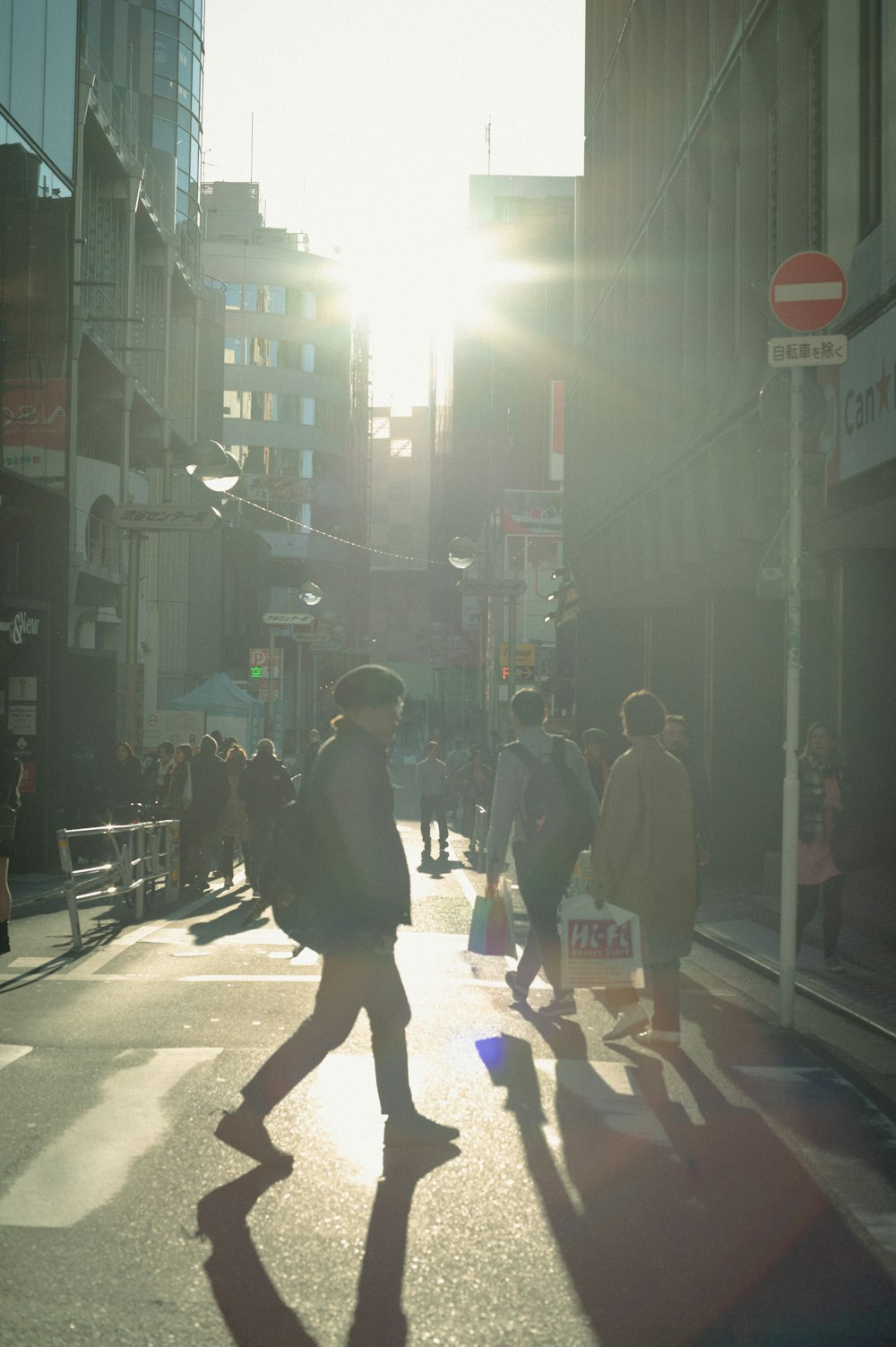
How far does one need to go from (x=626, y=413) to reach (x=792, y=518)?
19727 mm

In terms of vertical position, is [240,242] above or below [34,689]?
above

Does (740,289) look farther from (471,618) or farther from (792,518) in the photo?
(471,618)

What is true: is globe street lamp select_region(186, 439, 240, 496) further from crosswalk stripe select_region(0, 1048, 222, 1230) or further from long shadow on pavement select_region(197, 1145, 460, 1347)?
long shadow on pavement select_region(197, 1145, 460, 1347)

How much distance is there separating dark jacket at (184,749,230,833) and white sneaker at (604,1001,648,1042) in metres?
11.0

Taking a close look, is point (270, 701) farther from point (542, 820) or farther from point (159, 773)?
point (542, 820)

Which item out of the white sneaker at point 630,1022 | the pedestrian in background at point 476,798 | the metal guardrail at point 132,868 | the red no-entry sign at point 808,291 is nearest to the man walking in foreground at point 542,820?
the white sneaker at point 630,1022

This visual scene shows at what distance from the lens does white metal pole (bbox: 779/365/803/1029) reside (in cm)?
898

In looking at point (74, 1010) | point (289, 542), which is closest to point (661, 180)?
point (74, 1010)

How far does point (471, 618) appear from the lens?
→ 8006 cm

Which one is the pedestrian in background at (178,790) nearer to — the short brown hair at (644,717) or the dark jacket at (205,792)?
the dark jacket at (205,792)

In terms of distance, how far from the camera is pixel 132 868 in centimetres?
1551

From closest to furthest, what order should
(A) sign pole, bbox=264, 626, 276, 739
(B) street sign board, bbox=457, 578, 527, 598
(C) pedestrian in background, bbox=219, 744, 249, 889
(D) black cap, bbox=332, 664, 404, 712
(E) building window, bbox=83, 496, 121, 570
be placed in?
(D) black cap, bbox=332, 664, 404, 712 < (C) pedestrian in background, bbox=219, 744, 249, 889 < (E) building window, bbox=83, 496, 121, 570 < (B) street sign board, bbox=457, 578, 527, 598 < (A) sign pole, bbox=264, 626, 276, 739

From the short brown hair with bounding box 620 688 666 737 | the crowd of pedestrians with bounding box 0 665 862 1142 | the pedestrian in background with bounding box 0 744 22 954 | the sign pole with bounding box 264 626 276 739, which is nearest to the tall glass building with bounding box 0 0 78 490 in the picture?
the pedestrian in background with bounding box 0 744 22 954

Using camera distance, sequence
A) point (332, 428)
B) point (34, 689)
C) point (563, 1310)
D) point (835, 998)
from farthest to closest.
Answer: point (332, 428) → point (34, 689) → point (835, 998) → point (563, 1310)
